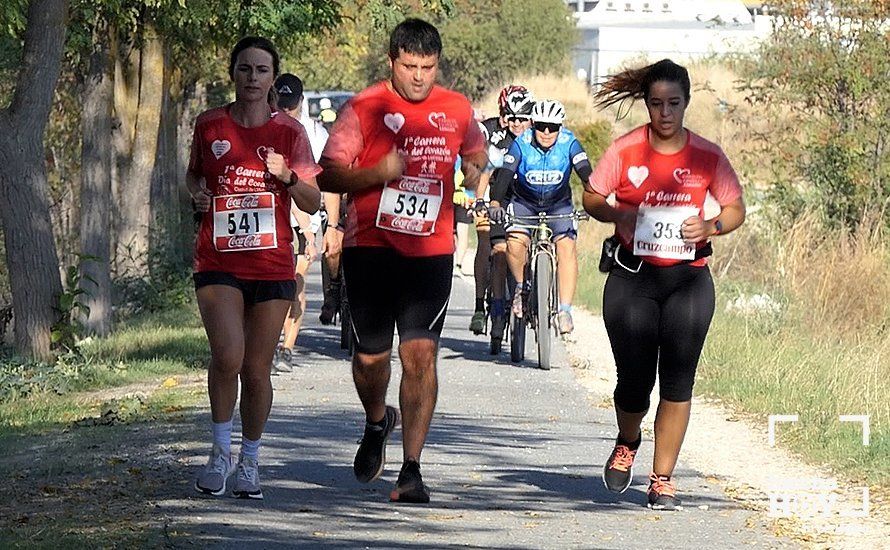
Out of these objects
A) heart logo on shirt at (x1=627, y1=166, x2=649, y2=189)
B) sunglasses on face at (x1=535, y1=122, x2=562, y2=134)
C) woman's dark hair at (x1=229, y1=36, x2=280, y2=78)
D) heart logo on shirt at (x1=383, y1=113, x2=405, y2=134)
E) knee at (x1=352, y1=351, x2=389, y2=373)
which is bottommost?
knee at (x1=352, y1=351, x2=389, y2=373)

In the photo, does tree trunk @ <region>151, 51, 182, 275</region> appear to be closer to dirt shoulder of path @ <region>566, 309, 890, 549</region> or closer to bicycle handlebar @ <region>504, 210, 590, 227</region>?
bicycle handlebar @ <region>504, 210, 590, 227</region>

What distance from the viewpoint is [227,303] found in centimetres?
843

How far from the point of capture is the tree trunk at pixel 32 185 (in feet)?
50.2

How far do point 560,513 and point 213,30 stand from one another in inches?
479

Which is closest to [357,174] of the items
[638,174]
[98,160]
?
[638,174]

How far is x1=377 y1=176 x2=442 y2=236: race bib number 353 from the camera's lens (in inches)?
332

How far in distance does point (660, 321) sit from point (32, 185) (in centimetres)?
823

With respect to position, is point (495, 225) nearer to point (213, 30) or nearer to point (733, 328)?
point (733, 328)

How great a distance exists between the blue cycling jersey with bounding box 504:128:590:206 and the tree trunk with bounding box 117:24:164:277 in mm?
7272

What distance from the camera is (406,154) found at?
8438 mm

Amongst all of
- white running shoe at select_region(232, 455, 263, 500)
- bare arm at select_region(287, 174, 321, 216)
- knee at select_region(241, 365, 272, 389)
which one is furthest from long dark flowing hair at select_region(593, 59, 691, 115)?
white running shoe at select_region(232, 455, 263, 500)

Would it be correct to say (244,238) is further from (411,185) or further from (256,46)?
(256,46)

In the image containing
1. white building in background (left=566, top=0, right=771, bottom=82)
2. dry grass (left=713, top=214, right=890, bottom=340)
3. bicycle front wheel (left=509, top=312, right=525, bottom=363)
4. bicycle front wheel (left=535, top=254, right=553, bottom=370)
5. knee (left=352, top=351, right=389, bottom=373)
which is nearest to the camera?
knee (left=352, top=351, right=389, bottom=373)

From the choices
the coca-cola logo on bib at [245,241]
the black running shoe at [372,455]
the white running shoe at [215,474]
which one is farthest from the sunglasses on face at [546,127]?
the white running shoe at [215,474]
